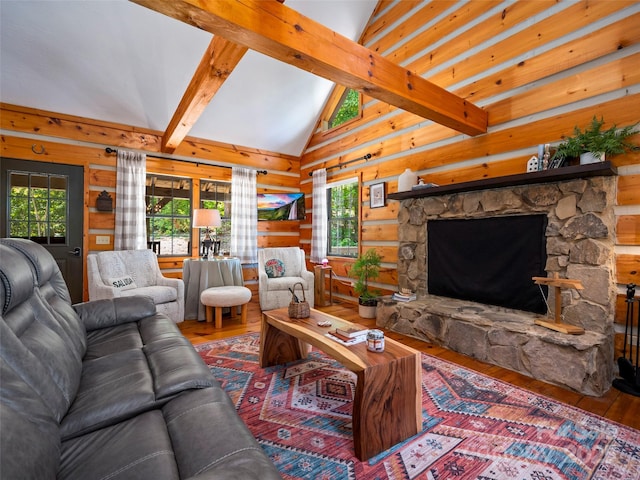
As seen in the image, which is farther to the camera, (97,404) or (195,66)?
(195,66)

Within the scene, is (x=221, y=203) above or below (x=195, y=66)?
below

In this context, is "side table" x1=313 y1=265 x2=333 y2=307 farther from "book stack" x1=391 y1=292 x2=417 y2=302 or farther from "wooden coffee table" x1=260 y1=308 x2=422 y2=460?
"wooden coffee table" x1=260 y1=308 x2=422 y2=460

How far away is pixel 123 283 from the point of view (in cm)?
342

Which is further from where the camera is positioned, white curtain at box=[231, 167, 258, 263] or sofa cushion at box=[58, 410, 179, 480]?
white curtain at box=[231, 167, 258, 263]

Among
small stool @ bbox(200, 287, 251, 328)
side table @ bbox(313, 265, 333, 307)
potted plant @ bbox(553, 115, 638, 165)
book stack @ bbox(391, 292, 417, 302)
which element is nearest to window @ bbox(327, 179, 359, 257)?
side table @ bbox(313, 265, 333, 307)

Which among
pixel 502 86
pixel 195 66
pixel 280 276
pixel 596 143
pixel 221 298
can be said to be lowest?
pixel 221 298

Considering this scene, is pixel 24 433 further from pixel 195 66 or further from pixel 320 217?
pixel 320 217

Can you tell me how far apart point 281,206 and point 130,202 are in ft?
8.23

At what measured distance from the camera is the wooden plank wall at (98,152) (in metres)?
3.88

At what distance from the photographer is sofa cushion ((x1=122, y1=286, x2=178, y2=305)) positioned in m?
3.40

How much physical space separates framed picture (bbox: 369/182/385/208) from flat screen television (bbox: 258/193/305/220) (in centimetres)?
178

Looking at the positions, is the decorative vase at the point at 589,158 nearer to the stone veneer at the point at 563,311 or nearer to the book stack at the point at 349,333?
the stone veneer at the point at 563,311

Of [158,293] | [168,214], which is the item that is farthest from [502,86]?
[168,214]

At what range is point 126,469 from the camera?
86 centimetres
